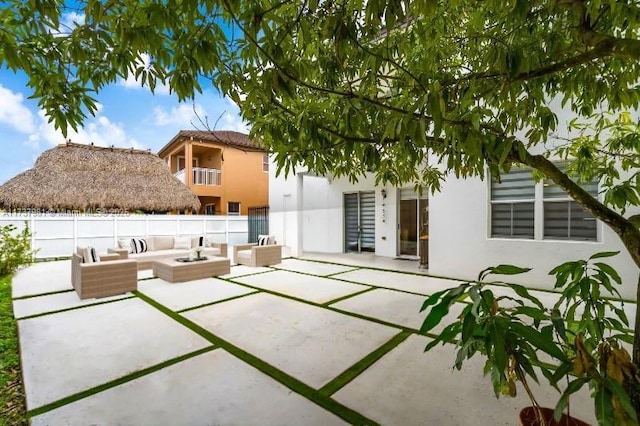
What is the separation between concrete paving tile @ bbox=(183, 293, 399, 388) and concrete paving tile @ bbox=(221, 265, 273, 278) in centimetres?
254

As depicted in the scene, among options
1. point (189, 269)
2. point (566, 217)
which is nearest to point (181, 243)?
point (189, 269)

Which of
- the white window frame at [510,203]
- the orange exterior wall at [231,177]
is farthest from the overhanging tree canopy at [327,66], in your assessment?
the orange exterior wall at [231,177]

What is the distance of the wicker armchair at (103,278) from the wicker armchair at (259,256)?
330 cm

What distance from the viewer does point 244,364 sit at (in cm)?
303

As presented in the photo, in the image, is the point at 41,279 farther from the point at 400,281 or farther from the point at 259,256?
the point at 400,281

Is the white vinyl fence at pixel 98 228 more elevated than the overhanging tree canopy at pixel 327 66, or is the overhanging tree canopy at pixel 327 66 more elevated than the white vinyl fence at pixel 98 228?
the overhanging tree canopy at pixel 327 66

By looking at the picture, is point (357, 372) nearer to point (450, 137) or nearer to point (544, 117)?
point (450, 137)

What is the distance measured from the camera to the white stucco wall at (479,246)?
17.8ft

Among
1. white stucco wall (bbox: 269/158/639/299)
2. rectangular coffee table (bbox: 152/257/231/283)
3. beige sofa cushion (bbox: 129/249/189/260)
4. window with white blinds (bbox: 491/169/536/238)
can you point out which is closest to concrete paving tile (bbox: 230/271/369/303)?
rectangular coffee table (bbox: 152/257/231/283)

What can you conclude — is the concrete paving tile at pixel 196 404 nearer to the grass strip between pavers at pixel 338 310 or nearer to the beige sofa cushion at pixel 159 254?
the grass strip between pavers at pixel 338 310

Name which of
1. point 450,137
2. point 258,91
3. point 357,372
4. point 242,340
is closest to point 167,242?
point 242,340

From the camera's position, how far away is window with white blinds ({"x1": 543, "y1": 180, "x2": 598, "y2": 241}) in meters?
5.59

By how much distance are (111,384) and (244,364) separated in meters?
1.18

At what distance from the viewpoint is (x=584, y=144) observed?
9.84 ft
